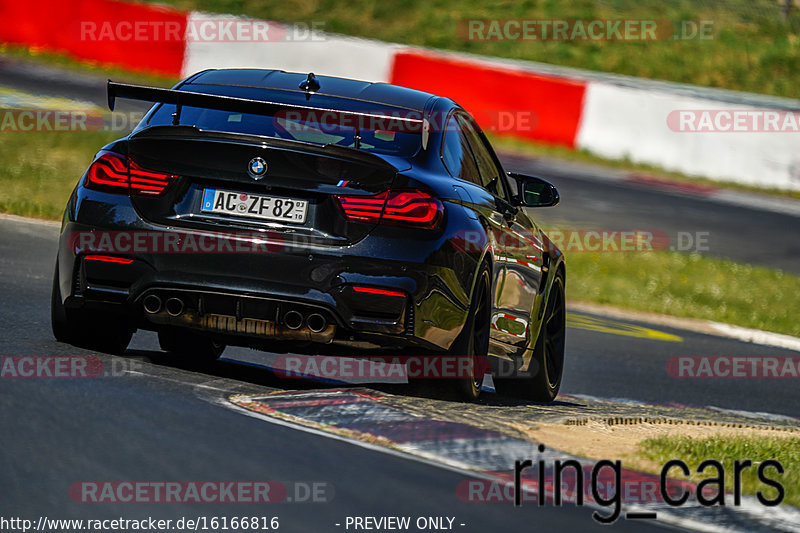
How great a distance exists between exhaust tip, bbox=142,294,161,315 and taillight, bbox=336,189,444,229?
96 cm

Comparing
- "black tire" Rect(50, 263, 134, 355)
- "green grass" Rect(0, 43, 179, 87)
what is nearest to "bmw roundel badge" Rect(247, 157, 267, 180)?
"black tire" Rect(50, 263, 134, 355)

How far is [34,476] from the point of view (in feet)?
15.1

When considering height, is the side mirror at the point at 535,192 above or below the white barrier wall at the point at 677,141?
below

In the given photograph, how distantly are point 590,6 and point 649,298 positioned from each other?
2019 centimetres

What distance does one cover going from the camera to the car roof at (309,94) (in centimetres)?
702

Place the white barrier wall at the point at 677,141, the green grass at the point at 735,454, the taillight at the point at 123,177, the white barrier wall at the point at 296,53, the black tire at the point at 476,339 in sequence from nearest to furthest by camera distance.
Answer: the green grass at the point at 735,454
the taillight at the point at 123,177
the black tire at the point at 476,339
the white barrier wall at the point at 677,141
the white barrier wall at the point at 296,53

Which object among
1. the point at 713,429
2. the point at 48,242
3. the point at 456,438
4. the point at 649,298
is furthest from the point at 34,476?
the point at 649,298

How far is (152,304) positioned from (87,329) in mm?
742

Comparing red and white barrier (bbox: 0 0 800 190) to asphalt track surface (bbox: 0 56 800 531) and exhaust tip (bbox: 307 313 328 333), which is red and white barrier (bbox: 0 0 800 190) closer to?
asphalt track surface (bbox: 0 56 800 531)

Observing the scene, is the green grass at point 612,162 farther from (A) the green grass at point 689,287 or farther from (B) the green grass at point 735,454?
(B) the green grass at point 735,454

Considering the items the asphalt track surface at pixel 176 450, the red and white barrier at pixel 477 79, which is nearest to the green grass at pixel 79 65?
the red and white barrier at pixel 477 79

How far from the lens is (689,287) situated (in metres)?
16.2

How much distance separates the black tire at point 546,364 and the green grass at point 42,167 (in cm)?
671

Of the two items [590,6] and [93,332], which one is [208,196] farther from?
[590,6]
